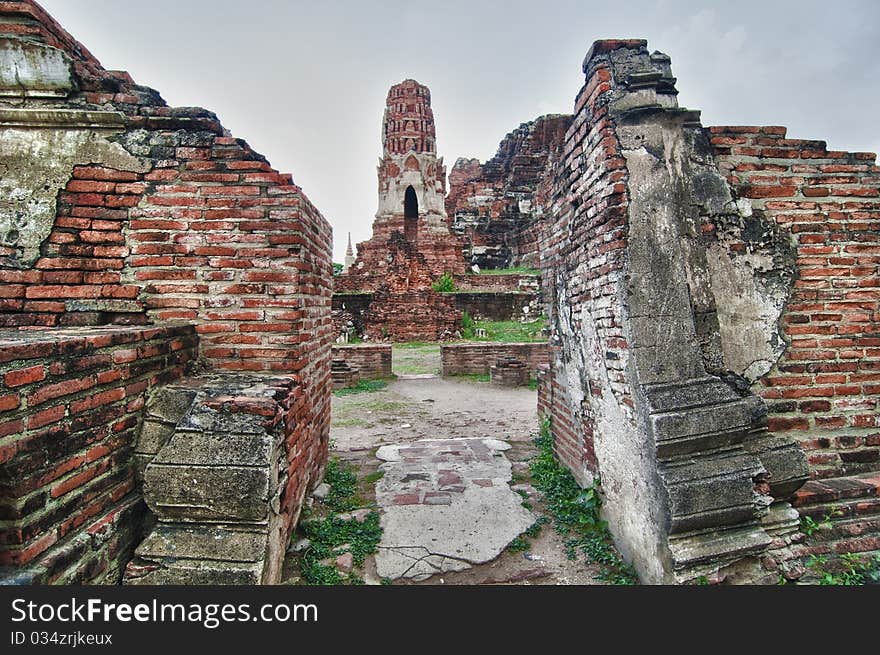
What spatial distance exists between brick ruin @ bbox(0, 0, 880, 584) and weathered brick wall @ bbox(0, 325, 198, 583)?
0.02 metres

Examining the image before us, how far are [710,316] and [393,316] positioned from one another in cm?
1492

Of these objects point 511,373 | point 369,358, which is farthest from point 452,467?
point 369,358

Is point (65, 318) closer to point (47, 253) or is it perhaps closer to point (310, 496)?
point (47, 253)

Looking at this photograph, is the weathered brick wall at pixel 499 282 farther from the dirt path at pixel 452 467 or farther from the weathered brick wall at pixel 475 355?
the dirt path at pixel 452 467

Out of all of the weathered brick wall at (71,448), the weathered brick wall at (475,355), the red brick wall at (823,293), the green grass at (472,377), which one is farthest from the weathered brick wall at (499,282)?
the weathered brick wall at (71,448)

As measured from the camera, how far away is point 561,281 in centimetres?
401

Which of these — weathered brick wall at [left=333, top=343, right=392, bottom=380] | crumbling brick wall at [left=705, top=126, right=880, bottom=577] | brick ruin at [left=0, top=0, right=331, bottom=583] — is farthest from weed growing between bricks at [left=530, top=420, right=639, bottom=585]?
weathered brick wall at [left=333, top=343, right=392, bottom=380]

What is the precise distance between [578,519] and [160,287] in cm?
330

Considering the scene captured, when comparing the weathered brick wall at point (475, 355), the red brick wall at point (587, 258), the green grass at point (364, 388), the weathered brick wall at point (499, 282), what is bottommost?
the green grass at point (364, 388)

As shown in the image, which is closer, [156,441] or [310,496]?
[156,441]

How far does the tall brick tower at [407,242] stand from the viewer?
683 inches

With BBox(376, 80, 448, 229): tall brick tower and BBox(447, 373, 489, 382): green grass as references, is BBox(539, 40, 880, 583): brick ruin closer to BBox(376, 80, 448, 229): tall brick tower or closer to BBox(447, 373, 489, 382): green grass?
BBox(447, 373, 489, 382): green grass

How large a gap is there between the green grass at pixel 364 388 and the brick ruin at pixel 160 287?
233 inches

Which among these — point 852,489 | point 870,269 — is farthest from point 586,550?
point 870,269
